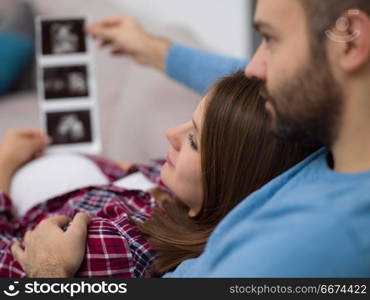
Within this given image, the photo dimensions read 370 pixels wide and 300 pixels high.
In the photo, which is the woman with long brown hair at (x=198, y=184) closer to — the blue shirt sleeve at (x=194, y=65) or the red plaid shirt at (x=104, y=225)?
the red plaid shirt at (x=104, y=225)

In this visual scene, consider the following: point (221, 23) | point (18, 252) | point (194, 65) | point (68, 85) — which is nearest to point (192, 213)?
Answer: point (18, 252)

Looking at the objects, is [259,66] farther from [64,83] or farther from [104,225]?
[64,83]

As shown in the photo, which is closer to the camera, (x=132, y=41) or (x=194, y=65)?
(x=194, y=65)

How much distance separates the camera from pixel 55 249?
0.87m

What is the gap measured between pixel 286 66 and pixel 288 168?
0.23m

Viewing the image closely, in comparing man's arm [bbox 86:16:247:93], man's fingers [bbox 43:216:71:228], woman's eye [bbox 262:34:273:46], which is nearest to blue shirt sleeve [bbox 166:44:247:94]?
man's arm [bbox 86:16:247:93]

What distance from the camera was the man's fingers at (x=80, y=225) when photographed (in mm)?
878

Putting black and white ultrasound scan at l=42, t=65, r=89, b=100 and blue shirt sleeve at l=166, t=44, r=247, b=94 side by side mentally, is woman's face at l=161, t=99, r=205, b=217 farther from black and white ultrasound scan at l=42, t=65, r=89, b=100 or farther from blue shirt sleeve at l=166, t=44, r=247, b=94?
black and white ultrasound scan at l=42, t=65, r=89, b=100

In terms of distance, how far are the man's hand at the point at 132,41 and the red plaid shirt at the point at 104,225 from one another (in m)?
0.34

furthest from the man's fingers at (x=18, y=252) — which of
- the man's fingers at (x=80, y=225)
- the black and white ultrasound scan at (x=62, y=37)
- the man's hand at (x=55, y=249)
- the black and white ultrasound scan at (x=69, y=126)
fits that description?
the black and white ultrasound scan at (x=62, y=37)

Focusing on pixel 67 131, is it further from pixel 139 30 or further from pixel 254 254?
pixel 254 254

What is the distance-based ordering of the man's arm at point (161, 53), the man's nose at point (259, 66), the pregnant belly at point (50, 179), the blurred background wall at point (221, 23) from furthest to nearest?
the blurred background wall at point (221, 23), the man's arm at point (161, 53), the pregnant belly at point (50, 179), the man's nose at point (259, 66)

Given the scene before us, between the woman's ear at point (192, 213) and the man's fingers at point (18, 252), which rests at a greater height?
the woman's ear at point (192, 213)

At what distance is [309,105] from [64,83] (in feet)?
3.60
